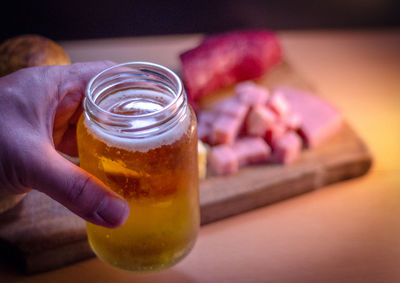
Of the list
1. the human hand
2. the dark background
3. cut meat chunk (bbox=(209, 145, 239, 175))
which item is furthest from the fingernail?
the dark background

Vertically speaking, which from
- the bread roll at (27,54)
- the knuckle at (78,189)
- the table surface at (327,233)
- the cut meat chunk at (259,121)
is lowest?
the table surface at (327,233)

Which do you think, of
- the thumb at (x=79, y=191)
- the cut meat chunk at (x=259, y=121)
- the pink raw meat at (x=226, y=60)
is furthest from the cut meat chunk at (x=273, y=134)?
the thumb at (x=79, y=191)

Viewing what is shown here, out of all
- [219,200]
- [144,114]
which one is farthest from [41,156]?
[219,200]

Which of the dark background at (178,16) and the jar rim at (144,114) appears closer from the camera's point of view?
the jar rim at (144,114)

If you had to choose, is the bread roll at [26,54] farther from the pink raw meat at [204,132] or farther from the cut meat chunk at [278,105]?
the cut meat chunk at [278,105]

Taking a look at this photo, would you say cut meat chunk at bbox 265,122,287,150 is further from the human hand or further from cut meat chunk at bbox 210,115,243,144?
Answer: the human hand

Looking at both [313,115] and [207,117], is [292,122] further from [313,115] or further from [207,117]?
[207,117]
